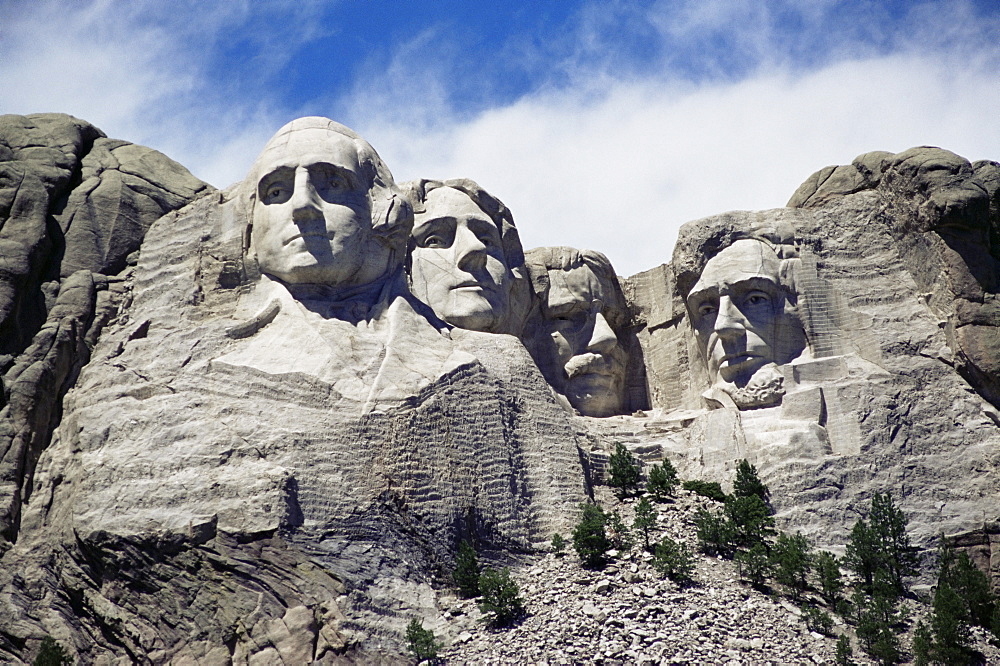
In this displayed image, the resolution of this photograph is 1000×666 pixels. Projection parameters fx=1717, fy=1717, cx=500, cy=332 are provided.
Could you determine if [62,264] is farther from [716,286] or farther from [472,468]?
[716,286]

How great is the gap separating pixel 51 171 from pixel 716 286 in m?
9.57

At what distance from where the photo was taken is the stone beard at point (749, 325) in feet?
79.9

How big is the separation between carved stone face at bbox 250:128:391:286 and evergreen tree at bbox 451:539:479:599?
14.1ft

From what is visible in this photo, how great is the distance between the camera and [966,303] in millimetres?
23875

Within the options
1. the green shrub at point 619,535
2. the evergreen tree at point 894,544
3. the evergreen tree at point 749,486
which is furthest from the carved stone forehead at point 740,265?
the green shrub at point 619,535

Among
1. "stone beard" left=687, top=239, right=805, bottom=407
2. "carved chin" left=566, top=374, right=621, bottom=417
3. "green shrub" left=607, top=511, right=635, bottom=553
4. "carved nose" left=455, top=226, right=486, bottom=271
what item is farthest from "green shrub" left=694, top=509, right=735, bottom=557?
"carved nose" left=455, top=226, right=486, bottom=271

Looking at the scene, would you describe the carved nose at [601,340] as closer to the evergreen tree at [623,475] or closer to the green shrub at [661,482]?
the evergreen tree at [623,475]

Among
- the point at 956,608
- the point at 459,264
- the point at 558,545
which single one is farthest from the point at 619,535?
the point at 459,264

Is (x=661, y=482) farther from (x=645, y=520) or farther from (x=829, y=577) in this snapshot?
(x=829, y=577)

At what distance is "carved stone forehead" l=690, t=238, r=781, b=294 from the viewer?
24766 millimetres

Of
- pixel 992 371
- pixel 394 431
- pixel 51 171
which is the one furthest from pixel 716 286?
pixel 51 171

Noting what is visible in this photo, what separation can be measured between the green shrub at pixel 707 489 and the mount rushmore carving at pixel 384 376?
63 centimetres

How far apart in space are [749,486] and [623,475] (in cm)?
169

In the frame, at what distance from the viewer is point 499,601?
64.4ft
